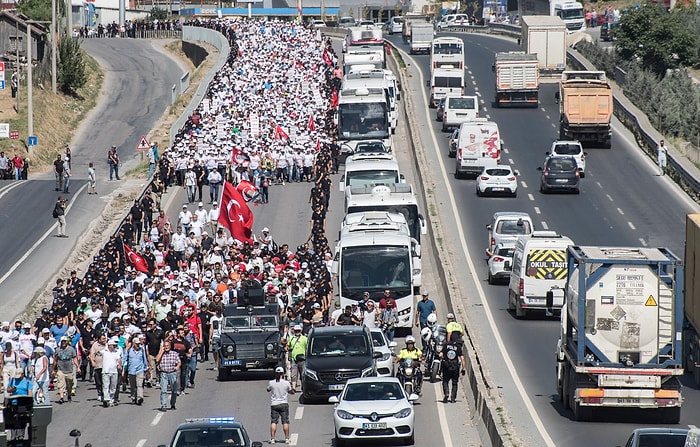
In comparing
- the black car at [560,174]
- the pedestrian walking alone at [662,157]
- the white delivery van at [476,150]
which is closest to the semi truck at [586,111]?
the pedestrian walking alone at [662,157]

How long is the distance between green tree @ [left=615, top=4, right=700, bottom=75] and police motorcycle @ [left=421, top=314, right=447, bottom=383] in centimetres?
6470

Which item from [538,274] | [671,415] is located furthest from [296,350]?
[538,274]

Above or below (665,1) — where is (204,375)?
below

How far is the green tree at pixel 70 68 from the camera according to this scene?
85.5 m

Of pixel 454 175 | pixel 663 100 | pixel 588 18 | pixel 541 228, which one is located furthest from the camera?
pixel 588 18

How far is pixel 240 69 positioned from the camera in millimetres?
75500

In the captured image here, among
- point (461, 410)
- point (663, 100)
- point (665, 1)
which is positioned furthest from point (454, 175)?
point (665, 1)

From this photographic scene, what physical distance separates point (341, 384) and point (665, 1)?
10369 cm

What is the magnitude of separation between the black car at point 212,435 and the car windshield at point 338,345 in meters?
7.98

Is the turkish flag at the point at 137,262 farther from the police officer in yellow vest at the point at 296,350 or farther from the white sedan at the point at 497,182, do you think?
the white sedan at the point at 497,182

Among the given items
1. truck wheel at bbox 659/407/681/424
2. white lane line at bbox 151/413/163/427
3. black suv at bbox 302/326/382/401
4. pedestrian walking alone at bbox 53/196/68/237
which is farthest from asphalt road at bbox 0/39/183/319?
truck wheel at bbox 659/407/681/424

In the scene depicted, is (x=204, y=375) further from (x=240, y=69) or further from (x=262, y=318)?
(x=240, y=69)

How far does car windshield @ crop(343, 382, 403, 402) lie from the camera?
24.0m

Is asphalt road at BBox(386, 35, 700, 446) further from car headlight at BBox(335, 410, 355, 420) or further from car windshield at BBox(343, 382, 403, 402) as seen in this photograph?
car headlight at BBox(335, 410, 355, 420)
